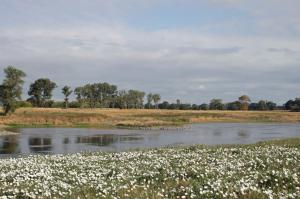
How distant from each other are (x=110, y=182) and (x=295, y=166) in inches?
257

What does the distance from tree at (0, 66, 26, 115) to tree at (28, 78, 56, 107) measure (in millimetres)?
66824

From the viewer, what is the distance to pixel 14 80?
10369 cm

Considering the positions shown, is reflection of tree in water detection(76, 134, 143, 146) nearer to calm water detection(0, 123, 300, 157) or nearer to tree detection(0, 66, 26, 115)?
calm water detection(0, 123, 300, 157)

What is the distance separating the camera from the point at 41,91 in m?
179

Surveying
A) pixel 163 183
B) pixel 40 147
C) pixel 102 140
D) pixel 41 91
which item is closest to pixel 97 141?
pixel 102 140

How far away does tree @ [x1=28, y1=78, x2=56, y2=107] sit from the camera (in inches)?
6762

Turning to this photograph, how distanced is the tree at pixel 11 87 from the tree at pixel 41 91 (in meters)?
66.8

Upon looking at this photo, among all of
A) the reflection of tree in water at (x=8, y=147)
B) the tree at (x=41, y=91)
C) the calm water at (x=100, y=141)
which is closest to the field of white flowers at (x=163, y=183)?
the calm water at (x=100, y=141)

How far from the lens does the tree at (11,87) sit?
10225 centimetres

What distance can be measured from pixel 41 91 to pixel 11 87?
76140 mm

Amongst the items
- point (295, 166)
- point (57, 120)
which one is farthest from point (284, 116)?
point (295, 166)

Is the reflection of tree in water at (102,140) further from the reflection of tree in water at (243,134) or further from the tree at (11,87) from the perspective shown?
the tree at (11,87)

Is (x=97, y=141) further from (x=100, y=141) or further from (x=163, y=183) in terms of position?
(x=163, y=183)

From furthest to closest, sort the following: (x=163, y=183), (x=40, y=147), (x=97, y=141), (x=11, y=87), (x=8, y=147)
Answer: (x=11, y=87) → (x=97, y=141) → (x=40, y=147) → (x=8, y=147) → (x=163, y=183)
